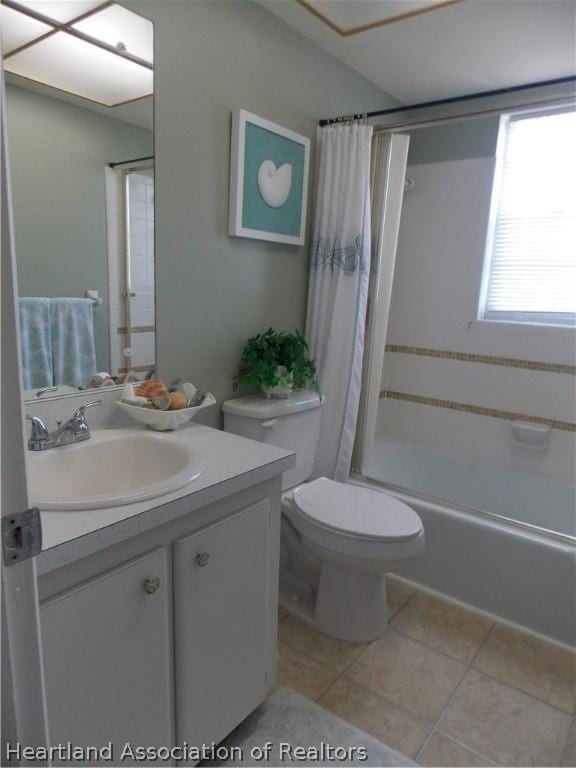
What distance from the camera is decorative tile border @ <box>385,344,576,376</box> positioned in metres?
2.62

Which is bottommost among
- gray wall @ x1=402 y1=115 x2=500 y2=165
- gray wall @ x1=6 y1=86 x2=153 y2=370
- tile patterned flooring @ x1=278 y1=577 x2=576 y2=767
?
tile patterned flooring @ x1=278 y1=577 x2=576 y2=767

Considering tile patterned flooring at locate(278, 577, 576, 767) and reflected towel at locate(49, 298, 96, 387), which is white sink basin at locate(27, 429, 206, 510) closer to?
reflected towel at locate(49, 298, 96, 387)

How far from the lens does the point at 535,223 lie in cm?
267

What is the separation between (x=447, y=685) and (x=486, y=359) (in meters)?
1.75

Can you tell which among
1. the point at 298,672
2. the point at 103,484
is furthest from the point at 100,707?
the point at 298,672

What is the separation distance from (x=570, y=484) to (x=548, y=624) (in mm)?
925

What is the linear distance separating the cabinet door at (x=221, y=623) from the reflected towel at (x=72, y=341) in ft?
2.11


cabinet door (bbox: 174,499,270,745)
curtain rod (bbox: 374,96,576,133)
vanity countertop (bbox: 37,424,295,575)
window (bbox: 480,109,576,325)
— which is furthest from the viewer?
window (bbox: 480,109,576,325)

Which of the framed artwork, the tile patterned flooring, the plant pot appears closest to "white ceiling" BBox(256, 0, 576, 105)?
the framed artwork

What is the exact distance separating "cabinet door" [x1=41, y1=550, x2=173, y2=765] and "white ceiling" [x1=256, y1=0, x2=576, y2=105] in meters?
2.04

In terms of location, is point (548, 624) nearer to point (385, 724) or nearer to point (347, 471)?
point (385, 724)

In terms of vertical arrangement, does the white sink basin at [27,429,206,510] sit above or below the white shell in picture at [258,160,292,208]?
below

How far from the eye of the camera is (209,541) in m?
1.21

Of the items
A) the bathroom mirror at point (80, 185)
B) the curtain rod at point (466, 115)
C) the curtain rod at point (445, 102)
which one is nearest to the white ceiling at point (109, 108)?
the bathroom mirror at point (80, 185)
